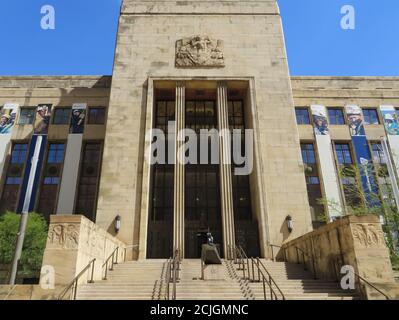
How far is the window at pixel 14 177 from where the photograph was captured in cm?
2647

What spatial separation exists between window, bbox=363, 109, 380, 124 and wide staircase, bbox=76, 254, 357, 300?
21226mm

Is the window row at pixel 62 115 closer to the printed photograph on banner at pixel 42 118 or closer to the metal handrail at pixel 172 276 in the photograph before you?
the printed photograph on banner at pixel 42 118

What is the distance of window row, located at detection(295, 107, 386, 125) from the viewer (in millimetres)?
29656

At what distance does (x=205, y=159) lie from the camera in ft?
77.4

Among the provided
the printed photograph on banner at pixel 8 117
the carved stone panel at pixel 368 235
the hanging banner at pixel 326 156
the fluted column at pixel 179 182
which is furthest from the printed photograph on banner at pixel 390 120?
the printed photograph on banner at pixel 8 117

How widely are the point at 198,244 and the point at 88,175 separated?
12.6 meters

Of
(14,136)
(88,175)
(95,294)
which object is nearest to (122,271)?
(95,294)

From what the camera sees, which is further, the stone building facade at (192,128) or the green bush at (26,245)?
the stone building facade at (192,128)

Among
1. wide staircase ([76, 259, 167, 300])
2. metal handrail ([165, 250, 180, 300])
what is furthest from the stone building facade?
metal handrail ([165, 250, 180, 300])

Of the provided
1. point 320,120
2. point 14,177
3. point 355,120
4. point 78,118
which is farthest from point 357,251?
point 14,177

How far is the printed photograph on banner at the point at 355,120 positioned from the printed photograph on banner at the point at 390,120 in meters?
2.16

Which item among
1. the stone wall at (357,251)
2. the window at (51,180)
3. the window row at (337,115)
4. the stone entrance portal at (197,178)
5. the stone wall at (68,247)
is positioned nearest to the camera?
the stone wall at (357,251)

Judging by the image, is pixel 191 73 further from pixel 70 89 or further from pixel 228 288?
pixel 228 288

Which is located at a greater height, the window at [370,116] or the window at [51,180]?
the window at [370,116]
